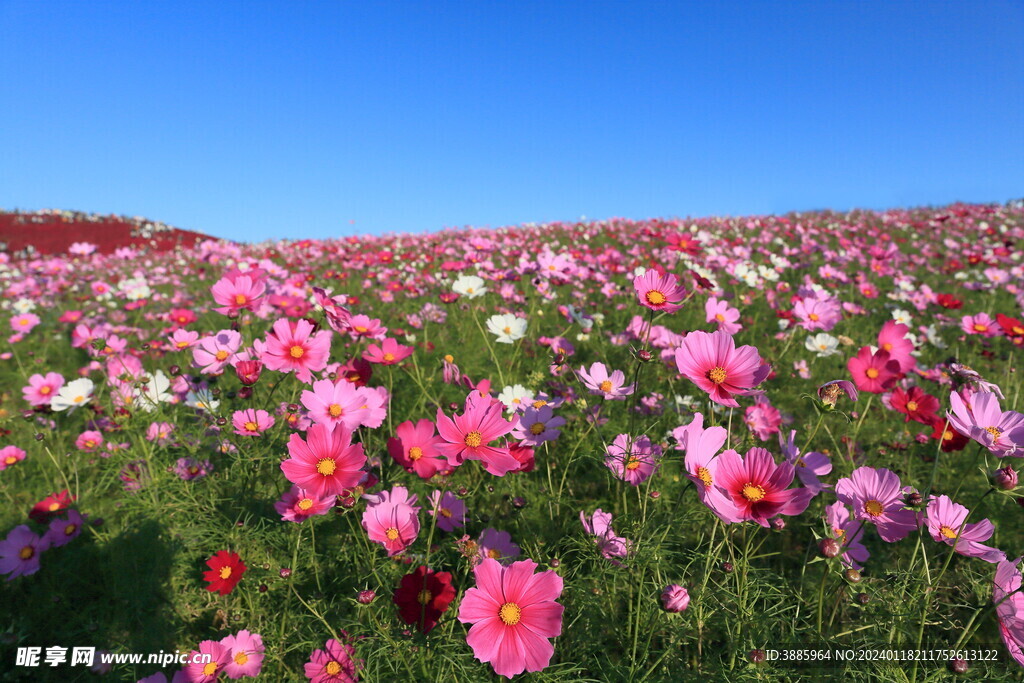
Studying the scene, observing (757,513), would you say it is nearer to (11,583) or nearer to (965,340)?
(11,583)

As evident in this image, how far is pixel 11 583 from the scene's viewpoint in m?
1.77

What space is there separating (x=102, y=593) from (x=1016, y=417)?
9.32 ft

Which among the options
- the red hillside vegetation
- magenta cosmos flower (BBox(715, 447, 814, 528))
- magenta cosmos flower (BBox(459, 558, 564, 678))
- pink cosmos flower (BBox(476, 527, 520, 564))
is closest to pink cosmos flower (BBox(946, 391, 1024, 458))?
magenta cosmos flower (BBox(715, 447, 814, 528))

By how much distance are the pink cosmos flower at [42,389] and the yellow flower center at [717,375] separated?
9.34 ft

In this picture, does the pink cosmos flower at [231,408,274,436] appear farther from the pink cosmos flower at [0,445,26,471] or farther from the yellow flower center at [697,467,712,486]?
the yellow flower center at [697,467,712,486]

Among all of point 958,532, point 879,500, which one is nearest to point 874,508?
point 879,500

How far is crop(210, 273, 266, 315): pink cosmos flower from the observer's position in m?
1.82

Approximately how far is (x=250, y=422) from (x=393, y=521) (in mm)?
732

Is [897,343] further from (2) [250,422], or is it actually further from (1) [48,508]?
(1) [48,508]

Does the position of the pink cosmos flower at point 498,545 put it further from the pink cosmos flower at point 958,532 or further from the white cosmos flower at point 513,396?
the pink cosmos flower at point 958,532

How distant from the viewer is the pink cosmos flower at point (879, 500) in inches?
44.1

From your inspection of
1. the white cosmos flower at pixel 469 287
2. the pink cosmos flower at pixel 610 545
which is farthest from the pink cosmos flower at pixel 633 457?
the white cosmos flower at pixel 469 287

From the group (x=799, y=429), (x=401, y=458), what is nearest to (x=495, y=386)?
(x=401, y=458)

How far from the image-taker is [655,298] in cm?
132
